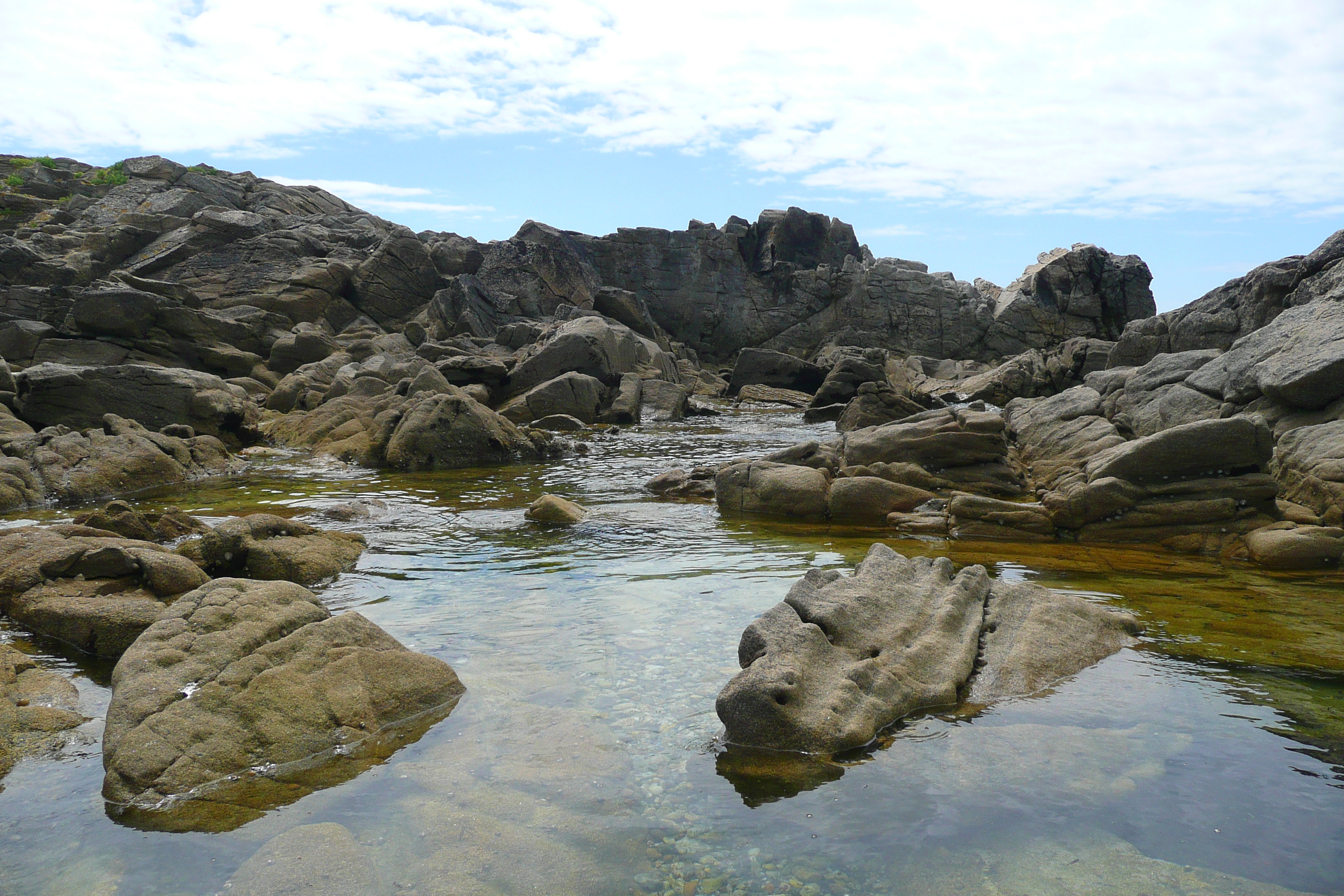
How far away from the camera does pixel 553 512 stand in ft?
41.3

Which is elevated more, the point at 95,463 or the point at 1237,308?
the point at 1237,308

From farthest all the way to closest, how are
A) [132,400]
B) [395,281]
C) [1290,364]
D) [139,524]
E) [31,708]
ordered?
[395,281]
[132,400]
[1290,364]
[139,524]
[31,708]

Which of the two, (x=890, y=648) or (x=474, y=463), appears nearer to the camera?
(x=890, y=648)

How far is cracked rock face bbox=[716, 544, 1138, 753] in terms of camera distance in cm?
491

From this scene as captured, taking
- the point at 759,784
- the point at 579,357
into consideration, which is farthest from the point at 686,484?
the point at 579,357

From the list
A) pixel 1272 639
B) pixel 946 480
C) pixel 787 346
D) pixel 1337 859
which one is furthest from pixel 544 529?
pixel 787 346

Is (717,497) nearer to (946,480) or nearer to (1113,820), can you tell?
(946,480)

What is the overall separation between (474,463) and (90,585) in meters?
12.4

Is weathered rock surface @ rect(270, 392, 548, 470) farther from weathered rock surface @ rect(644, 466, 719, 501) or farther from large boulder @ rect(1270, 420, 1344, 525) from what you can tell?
large boulder @ rect(1270, 420, 1344, 525)

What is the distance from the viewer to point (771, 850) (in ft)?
12.6

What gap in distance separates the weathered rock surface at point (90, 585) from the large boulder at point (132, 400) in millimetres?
13731

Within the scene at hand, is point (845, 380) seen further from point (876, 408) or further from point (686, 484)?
point (686, 484)

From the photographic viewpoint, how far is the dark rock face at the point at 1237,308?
1883cm

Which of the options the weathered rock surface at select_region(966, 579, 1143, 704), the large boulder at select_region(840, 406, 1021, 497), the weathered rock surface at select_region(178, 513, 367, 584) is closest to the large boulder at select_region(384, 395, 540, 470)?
the large boulder at select_region(840, 406, 1021, 497)
